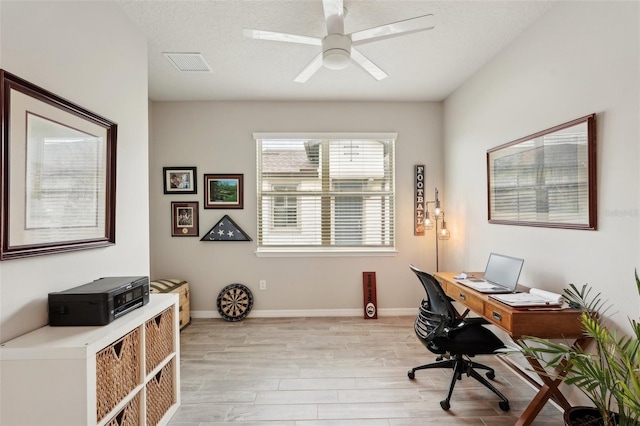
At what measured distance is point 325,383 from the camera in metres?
2.42

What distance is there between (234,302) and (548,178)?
11.5ft

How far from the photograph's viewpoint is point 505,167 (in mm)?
2682

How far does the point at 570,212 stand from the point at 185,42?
3213 millimetres

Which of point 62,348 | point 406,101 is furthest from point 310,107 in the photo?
point 62,348

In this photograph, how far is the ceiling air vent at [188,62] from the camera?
2741 millimetres

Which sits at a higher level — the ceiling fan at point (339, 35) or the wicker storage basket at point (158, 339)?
the ceiling fan at point (339, 35)

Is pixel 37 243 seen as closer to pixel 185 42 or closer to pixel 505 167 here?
pixel 185 42

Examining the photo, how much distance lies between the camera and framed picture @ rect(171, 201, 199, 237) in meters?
3.89

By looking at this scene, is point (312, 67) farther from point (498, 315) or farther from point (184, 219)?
point (184, 219)

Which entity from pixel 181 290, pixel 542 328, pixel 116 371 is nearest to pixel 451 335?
pixel 542 328

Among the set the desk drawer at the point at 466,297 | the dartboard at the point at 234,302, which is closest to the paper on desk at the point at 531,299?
the desk drawer at the point at 466,297

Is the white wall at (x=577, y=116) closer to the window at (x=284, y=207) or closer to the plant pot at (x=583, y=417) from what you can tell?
the plant pot at (x=583, y=417)

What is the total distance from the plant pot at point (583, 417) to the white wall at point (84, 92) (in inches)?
105

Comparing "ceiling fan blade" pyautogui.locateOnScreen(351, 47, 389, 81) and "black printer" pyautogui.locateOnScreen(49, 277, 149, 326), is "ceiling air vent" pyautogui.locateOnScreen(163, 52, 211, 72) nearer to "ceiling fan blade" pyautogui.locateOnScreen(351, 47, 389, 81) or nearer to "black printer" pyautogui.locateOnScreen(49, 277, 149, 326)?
"ceiling fan blade" pyautogui.locateOnScreen(351, 47, 389, 81)
